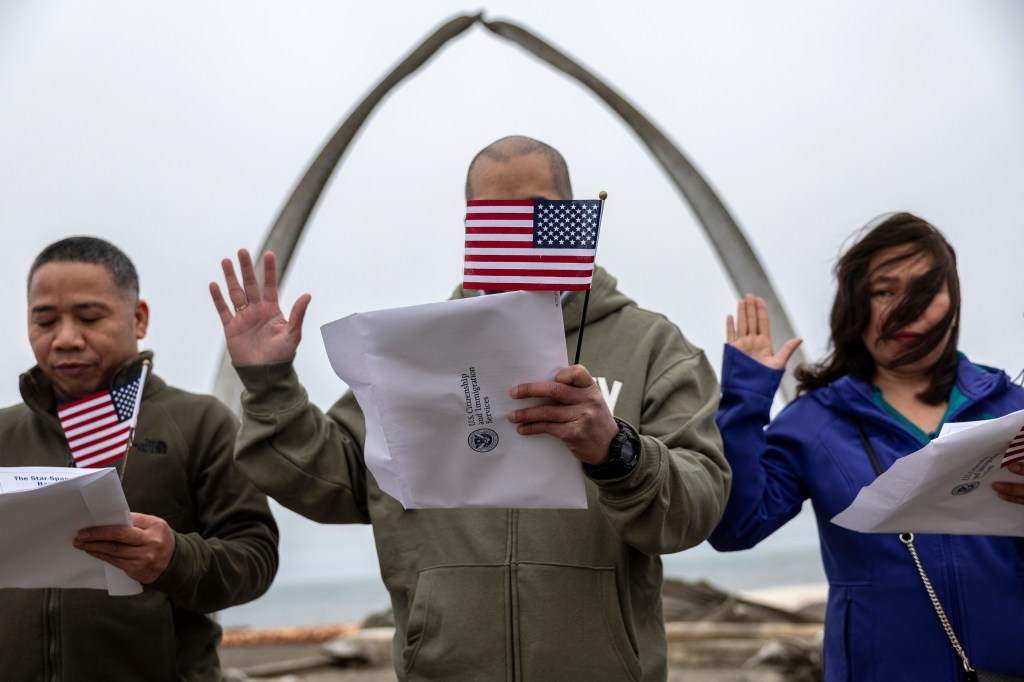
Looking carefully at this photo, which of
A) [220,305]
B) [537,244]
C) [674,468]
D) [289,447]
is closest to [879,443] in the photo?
[674,468]

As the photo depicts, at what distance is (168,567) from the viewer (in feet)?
11.3

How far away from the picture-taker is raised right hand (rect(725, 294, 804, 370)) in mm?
3662

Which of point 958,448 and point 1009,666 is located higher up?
point 958,448

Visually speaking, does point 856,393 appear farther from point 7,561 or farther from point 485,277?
point 7,561

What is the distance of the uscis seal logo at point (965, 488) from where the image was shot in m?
3.07

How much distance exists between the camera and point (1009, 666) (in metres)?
3.21

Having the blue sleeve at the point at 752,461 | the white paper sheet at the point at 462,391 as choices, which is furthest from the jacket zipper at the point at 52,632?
the blue sleeve at the point at 752,461

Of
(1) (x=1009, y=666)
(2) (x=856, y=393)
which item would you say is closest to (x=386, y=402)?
(2) (x=856, y=393)

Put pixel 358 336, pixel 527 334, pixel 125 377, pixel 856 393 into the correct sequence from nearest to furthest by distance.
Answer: pixel 527 334, pixel 358 336, pixel 856 393, pixel 125 377

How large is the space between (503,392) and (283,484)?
995 mm

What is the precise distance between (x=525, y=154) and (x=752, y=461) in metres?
1.22

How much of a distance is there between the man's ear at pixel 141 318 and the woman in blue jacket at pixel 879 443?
222 centimetres

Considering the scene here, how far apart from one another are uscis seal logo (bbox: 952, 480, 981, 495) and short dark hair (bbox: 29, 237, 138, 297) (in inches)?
116

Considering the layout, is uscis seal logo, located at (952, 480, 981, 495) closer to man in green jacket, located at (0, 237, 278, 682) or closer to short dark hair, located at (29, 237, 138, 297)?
man in green jacket, located at (0, 237, 278, 682)
